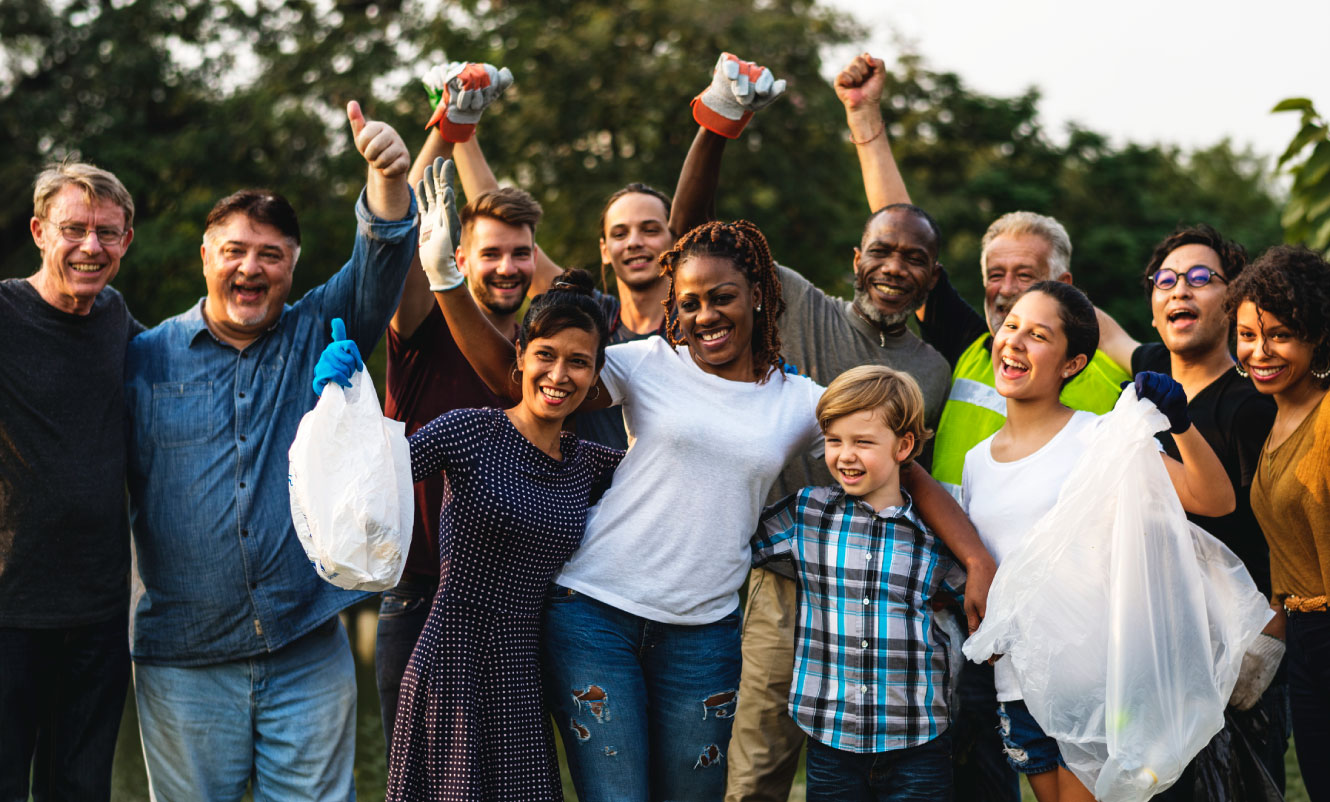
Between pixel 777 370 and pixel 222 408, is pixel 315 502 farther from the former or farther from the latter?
pixel 777 370

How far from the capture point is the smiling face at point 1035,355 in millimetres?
3273

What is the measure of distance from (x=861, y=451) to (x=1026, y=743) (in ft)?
2.95

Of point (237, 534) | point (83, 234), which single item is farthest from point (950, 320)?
point (83, 234)

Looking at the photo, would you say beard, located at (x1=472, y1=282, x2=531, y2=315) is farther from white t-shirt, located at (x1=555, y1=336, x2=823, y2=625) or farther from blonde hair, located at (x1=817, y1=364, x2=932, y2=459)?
blonde hair, located at (x1=817, y1=364, x2=932, y2=459)

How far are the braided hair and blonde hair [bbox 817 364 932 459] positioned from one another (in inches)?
8.8

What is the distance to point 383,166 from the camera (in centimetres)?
327

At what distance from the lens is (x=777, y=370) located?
343cm

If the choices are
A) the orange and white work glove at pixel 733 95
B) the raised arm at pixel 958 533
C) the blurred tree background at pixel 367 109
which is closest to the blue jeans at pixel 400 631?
the raised arm at pixel 958 533

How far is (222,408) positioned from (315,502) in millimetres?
662

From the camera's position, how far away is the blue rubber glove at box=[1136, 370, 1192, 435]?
296 cm

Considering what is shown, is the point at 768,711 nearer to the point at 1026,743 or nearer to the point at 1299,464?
the point at 1026,743

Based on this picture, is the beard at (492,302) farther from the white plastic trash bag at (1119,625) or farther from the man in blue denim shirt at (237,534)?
the white plastic trash bag at (1119,625)

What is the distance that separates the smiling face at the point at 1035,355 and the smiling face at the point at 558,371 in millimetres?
1166

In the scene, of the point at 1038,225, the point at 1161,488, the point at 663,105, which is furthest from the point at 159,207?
the point at 1161,488
